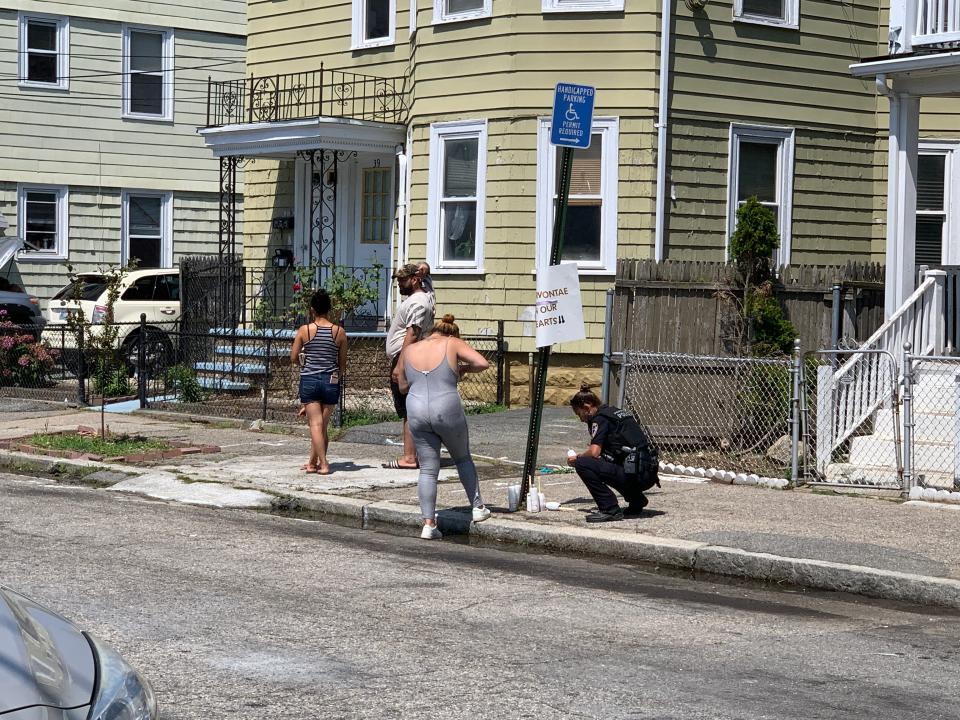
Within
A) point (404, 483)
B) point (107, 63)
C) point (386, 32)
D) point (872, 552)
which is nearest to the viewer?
point (872, 552)

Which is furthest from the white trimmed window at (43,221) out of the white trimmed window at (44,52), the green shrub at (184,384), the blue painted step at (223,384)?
the blue painted step at (223,384)

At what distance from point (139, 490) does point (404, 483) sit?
2.49 metres

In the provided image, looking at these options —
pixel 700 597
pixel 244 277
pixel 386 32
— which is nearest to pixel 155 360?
pixel 244 277

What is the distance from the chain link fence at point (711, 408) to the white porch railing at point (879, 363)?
65cm

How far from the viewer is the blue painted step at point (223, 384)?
18.9 meters

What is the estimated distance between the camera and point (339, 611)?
754cm

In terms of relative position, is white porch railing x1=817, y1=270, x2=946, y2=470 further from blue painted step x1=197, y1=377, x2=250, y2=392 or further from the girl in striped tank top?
blue painted step x1=197, y1=377, x2=250, y2=392

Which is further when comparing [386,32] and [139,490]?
[386,32]

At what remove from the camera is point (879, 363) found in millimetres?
13250

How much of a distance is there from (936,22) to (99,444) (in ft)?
32.2

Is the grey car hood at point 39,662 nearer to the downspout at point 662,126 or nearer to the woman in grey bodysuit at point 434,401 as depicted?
the woman in grey bodysuit at point 434,401

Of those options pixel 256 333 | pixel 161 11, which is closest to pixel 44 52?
pixel 161 11

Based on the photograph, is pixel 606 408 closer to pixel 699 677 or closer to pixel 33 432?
pixel 699 677

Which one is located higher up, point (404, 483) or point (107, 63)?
point (107, 63)
